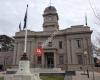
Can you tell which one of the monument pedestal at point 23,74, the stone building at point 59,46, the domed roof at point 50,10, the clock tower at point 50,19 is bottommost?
the monument pedestal at point 23,74

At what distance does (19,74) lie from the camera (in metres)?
15.1

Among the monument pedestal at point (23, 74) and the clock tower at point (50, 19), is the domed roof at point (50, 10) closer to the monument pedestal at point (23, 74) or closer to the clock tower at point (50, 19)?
the clock tower at point (50, 19)

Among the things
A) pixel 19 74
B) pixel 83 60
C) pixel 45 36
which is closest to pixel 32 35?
pixel 45 36

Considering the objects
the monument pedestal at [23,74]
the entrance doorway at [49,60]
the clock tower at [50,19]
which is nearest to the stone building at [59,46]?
the entrance doorway at [49,60]

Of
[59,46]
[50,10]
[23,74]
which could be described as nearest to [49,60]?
A: [59,46]

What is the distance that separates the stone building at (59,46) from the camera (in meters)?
37.5

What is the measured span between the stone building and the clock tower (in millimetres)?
1710

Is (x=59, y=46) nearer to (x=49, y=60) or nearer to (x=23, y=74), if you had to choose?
(x=49, y=60)

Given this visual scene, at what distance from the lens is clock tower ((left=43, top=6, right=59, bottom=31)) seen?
1746 inches

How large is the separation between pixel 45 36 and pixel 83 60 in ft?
36.6

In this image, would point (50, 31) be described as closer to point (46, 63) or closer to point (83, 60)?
point (46, 63)

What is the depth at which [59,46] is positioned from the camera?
40125 millimetres

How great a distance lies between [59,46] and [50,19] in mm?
9163

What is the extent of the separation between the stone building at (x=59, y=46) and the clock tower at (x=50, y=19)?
171 cm
